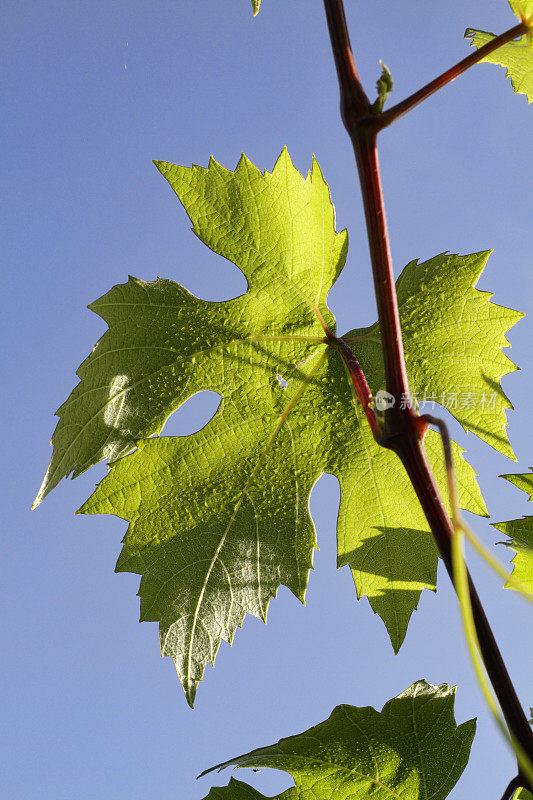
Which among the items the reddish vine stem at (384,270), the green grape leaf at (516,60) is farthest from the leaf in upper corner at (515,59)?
the reddish vine stem at (384,270)

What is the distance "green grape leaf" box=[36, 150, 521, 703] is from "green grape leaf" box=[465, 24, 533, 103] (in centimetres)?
34

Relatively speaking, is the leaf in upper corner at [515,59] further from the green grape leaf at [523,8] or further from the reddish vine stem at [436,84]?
the reddish vine stem at [436,84]

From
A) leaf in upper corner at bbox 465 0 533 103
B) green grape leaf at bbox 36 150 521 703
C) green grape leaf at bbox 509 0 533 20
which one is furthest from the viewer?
leaf in upper corner at bbox 465 0 533 103

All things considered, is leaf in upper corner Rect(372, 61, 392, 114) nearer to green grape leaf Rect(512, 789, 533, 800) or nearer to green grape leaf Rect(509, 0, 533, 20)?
green grape leaf Rect(509, 0, 533, 20)

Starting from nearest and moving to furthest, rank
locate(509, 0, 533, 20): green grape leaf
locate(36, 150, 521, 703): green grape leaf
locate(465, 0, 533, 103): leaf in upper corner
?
locate(509, 0, 533, 20): green grape leaf
locate(36, 150, 521, 703): green grape leaf
locate(465, 0, 533, 103): leaf in upper corner

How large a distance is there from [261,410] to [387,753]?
19.3 inches

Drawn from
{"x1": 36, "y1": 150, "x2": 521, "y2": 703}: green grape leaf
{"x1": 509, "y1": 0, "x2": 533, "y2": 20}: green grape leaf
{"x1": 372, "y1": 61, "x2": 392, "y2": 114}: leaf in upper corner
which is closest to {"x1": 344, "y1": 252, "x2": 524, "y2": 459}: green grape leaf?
{"x1": 36, "y1": 150, "x2": 521, "y2": 703}: green grape leaf

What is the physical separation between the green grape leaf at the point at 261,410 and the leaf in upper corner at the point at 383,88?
370mm

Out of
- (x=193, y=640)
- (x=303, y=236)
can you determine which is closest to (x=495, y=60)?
(x=303, y=236)

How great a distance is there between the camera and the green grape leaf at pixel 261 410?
95cm

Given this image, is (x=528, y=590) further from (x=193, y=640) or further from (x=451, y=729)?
(x=193, y=640)

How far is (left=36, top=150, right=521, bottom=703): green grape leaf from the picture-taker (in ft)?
3.13

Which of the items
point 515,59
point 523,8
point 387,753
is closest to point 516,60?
point 515,59

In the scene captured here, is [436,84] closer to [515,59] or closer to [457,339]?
[457,339]
